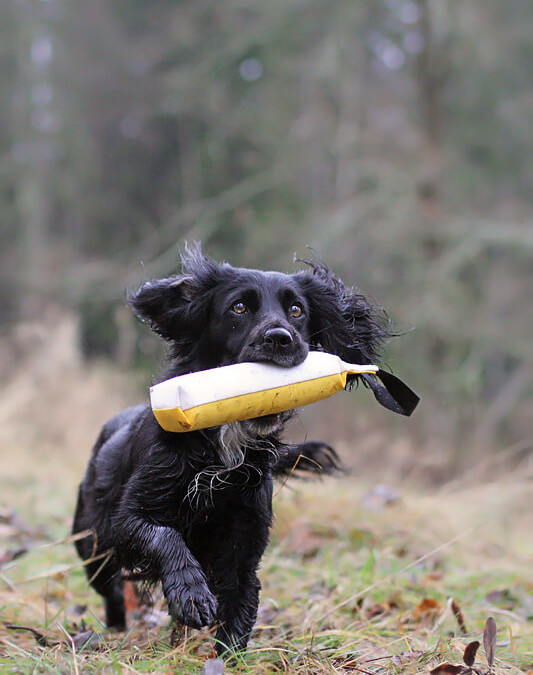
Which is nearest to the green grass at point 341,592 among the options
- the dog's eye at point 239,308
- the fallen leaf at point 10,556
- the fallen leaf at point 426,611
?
the fallen leaf at point 426,611

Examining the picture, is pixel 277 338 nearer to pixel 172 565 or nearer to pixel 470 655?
pixel 172 565

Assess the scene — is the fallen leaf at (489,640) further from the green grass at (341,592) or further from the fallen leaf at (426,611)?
the fallen leaf at (426,611)

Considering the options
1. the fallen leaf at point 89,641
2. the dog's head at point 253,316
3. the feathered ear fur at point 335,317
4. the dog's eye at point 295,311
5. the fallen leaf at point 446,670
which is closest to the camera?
the fallen leaf at point 446,670

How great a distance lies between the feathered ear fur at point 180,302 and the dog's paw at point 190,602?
3.73 feet

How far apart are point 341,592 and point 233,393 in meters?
1.85

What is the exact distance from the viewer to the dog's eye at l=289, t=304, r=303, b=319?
343 centimetres

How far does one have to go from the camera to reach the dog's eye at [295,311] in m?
3.43

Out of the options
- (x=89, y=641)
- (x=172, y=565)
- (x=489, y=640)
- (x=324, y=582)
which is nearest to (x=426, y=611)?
(x=324, y=582)

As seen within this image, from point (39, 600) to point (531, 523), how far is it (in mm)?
5027

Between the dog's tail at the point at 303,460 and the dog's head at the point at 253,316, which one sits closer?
the dog's head at the point at 253,316

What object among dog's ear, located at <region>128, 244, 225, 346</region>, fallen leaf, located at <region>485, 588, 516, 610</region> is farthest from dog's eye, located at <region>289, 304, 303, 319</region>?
fallen leaf, located at <region>485, 588, 516, 610</region>

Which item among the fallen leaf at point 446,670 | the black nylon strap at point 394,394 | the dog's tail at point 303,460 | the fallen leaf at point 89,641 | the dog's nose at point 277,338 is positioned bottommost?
the fallen leaf at point 446,670

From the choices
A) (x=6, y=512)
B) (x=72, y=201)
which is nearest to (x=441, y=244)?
(x=6, y=512)

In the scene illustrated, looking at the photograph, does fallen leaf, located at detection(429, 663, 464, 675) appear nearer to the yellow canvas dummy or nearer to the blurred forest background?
the yellow canvas dummy
